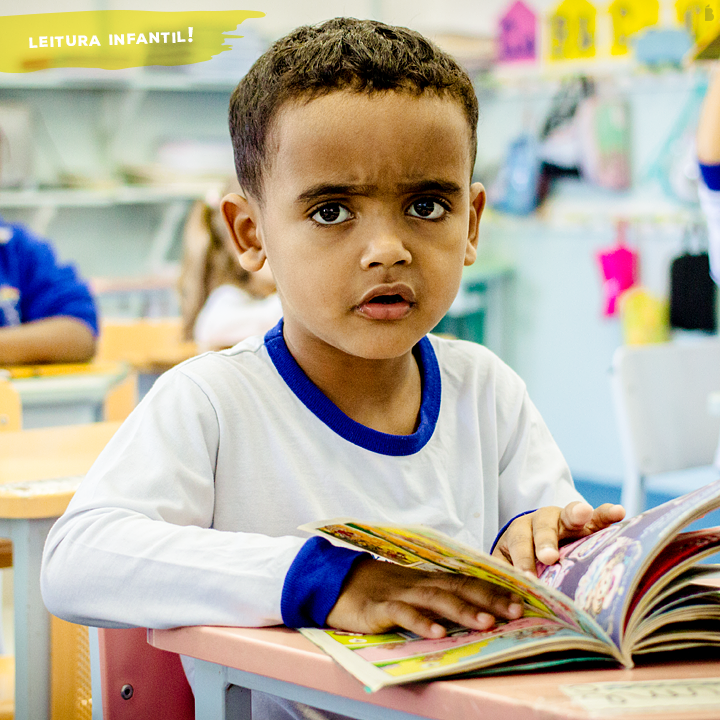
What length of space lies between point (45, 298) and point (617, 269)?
222 cm

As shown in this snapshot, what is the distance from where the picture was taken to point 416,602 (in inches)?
23.3

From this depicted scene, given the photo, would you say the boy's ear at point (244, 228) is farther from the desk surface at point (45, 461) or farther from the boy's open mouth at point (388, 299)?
the desk surface at point (45, 461)

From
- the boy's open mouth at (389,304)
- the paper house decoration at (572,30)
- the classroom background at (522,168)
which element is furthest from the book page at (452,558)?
the paper house decoration at (572,30)

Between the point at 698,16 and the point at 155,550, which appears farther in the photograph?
the point at 698,16

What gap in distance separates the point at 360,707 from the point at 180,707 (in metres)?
0.40

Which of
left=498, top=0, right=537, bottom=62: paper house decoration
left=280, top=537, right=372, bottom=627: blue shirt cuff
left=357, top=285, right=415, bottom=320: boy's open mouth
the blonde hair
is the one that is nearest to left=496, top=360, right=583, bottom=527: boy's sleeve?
left=357, top=285, right=415, bottom=320: boy's open mouth

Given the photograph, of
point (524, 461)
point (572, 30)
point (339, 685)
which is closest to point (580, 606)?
point (339, 685)

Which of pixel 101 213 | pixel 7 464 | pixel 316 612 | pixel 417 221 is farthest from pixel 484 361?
pixel 101 213

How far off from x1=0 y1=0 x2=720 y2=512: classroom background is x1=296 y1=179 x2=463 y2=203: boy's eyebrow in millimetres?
2842

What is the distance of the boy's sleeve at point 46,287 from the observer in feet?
7.86

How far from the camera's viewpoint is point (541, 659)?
21.2 inches

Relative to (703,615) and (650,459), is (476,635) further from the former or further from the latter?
(650,459)

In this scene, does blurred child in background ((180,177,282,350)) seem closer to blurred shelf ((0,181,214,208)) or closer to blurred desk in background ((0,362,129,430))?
blurred shelf ((0,181,214,208))

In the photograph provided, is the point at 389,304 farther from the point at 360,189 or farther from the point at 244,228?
the point at 244,228
